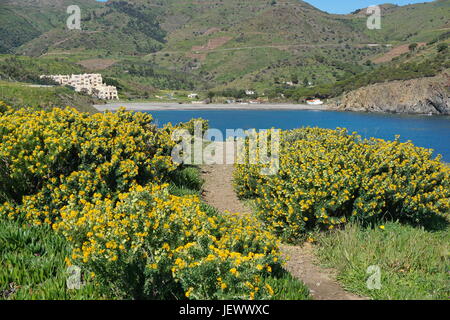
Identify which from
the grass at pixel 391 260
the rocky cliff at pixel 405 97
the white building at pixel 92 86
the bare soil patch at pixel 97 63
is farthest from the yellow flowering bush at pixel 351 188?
the bare soil patch at pixel 97 63

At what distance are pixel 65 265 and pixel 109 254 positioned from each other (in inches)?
42.2

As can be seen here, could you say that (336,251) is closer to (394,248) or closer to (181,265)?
(394,248)

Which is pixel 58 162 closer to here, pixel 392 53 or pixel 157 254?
pixel 157 254

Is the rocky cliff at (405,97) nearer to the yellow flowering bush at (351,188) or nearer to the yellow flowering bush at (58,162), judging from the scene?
the yellow flowering bush at (351,188)

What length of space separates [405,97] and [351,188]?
83596 millimetres

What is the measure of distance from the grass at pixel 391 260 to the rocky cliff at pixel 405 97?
79.8 m

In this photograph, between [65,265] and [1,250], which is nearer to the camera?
[65,265]

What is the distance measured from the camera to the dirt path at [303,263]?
186 inches

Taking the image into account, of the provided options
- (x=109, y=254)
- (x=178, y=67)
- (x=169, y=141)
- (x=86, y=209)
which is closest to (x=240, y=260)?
(x=109, y=254)

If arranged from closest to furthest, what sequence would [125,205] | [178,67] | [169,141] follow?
[125,205], [169,141], [178,67]
